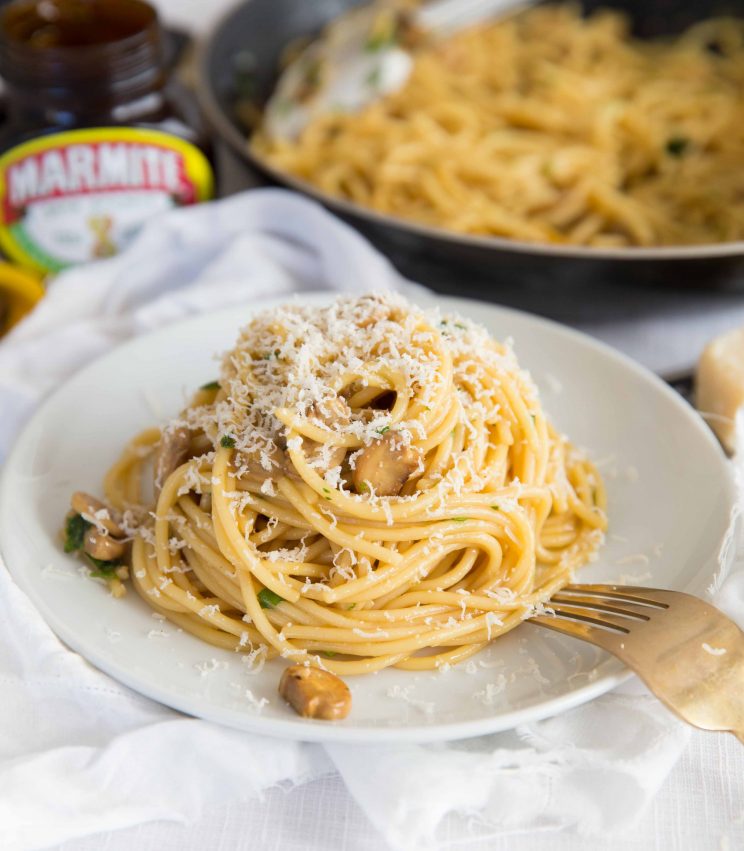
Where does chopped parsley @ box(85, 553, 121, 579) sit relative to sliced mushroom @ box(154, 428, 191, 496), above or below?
below

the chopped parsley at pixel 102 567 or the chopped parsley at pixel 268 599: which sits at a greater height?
the chopped parsley at pixel 102 567

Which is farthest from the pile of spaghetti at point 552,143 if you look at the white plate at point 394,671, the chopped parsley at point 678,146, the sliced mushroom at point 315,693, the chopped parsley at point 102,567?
the sliced mushroom at point 315,693

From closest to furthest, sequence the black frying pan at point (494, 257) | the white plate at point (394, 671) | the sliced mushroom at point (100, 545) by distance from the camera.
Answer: the white plate at point (394, 671) < the sliced mushroom at point (100, 545) < the black frying pan at point (494, 257)

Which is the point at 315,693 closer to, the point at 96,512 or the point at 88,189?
the point at 96,512

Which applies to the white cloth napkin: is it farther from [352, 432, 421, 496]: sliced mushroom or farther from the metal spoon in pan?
the metal spoon in pan

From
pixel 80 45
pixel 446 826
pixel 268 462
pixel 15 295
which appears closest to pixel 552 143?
pixel 80 45


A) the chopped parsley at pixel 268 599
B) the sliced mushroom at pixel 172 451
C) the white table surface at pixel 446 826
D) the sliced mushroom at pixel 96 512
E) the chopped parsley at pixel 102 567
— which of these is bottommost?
the white table surface at pixel 446 826

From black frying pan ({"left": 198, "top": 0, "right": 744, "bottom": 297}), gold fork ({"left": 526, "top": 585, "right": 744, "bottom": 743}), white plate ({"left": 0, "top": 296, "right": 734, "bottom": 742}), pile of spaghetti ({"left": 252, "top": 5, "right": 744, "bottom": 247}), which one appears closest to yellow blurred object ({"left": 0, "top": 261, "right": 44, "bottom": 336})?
white plate ({"left": 0, "top": 296, "right": 734, "bottom": 742})

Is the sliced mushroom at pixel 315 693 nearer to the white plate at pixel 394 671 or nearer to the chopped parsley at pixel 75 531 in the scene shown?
the white plate at pixel 394 671
